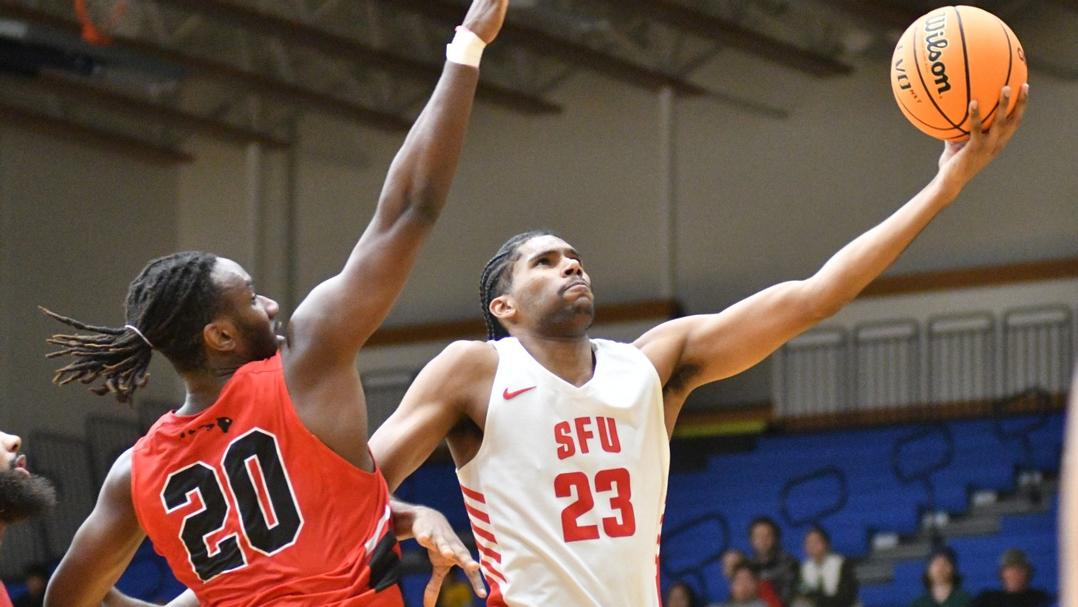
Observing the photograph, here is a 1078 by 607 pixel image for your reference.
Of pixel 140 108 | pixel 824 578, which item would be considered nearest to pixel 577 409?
pixel 824 578

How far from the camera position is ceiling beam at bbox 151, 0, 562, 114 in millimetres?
16141

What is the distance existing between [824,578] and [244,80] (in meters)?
8.35

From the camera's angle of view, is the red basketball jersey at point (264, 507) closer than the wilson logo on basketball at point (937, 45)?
Yes

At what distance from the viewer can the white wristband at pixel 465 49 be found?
3916 millimetres

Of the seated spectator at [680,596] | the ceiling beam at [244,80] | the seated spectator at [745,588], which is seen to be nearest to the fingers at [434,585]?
the seated spectator at [680,596]

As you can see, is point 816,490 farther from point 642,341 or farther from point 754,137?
point 642,341

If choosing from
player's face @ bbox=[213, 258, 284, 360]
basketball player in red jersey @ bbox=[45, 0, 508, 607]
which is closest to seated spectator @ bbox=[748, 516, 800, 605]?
basketball player in red jersey @ bbox=[45, 0, 508, 607]

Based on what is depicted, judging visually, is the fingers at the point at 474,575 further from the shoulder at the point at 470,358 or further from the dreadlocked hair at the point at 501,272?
the dreadlocked hair at the point at 501,272

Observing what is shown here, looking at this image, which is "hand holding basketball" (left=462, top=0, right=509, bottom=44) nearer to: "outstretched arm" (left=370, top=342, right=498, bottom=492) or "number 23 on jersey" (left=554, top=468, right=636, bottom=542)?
"outstretched arm" (left=370, top=342, right=498, bottom=492)

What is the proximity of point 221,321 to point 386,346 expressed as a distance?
1655cm

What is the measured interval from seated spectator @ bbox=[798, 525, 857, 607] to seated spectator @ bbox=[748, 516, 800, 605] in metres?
0.09

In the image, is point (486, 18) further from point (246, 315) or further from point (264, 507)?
point (264, 507)

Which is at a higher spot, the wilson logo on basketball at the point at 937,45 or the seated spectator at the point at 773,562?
the wilson logo on basketball at the point at 937,45

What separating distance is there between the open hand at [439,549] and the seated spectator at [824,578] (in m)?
9.82
